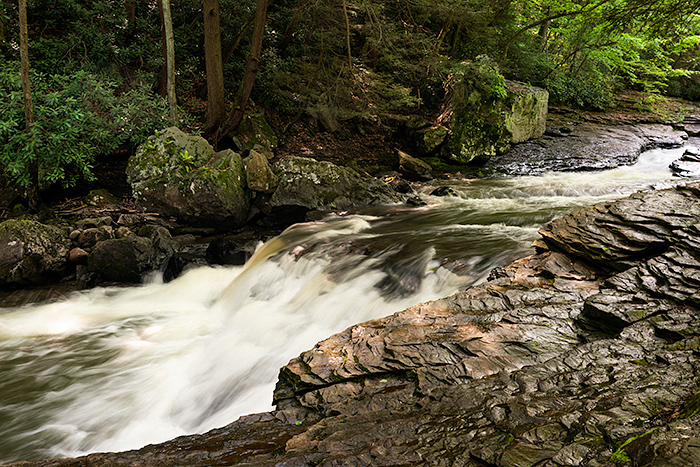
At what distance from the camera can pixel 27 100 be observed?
761cm

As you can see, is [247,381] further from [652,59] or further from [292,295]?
[652,59]

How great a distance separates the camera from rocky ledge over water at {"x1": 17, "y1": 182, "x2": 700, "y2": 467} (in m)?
1.96

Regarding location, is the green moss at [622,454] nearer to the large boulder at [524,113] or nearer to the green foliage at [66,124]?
the green foliage at [66,124]

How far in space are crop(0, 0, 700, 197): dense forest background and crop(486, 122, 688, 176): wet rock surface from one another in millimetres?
2571

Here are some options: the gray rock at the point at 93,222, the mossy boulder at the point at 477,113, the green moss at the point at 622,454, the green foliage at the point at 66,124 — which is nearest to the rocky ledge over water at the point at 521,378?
the green moss at the point at 622,454

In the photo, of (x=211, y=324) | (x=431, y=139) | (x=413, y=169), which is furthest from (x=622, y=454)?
(x=431, y=139)

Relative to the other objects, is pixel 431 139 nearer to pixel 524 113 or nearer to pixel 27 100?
pixel 524 113

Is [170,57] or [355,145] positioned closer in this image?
[170,57]

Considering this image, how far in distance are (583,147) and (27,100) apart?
15778 millimetres

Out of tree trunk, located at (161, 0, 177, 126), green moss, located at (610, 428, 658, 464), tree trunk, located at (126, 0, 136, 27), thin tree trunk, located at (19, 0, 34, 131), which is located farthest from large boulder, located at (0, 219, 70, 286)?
green moss, located at (610, 428, 658, 464)

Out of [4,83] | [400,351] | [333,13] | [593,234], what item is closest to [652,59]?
[333,13]

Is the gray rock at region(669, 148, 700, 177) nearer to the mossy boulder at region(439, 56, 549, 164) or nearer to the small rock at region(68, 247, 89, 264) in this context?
the mossy boulder at region(439, 56, 549, 164)

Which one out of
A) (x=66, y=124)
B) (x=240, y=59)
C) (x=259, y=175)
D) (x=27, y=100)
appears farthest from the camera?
(x=240, y=59)

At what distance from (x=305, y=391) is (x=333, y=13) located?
37.6 ft
